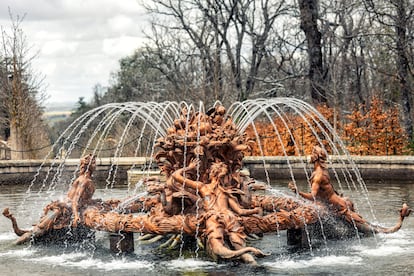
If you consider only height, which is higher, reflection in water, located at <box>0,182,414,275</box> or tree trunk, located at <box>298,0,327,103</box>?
tree trunk, located at <box>298,0,327,103</box>

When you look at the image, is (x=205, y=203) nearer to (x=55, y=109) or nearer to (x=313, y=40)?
(x=313, y=40)

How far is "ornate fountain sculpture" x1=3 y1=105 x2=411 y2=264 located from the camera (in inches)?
355

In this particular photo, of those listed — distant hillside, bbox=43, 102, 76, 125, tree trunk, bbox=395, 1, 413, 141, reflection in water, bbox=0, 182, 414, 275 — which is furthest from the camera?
distant hillside, bbox=43, 102, 76, 125

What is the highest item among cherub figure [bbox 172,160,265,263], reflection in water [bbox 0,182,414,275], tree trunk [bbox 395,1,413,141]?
tree trunk [bbox 395,1,413,141]

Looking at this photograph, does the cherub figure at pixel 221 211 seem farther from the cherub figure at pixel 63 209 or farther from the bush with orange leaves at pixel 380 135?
the bush with orange leaves at pixel 380 135

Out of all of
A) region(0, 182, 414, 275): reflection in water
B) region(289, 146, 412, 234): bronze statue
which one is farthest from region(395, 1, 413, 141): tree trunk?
region(289, 146, 412, 234): bronze statue

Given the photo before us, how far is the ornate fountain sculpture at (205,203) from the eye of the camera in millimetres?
9016

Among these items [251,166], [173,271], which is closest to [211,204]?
[173,271]

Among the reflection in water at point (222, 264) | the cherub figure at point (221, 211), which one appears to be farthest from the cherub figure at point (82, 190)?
the cherub figure at point (221, 211)

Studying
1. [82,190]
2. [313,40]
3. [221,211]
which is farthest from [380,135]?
[221,211]

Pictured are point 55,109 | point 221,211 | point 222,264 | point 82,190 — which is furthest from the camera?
point 55,109

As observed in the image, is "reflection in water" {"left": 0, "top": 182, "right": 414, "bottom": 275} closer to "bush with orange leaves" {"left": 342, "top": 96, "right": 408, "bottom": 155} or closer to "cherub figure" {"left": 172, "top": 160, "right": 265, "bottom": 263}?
"cherub figure" {"left": 172, "top": 160, "right": 265, "bottom": 263}

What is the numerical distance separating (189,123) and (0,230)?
390cm

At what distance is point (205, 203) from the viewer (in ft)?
30.6
